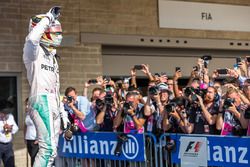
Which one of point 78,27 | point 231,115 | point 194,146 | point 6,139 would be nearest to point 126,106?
point 194,146

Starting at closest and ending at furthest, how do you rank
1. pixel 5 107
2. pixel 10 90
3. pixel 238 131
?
pixel 238 131
pixel 5 107
pixel 10 90

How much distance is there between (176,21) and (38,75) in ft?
28.6

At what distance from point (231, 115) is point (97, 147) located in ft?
6.89

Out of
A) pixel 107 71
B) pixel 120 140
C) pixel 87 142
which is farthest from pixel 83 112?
pixel 107 71

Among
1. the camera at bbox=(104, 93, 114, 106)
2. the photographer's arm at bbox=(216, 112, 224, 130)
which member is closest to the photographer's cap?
the camera at bbox=(104, 93, 114, 106)

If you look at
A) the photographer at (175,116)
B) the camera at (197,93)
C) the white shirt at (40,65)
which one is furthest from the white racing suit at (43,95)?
the camera at (197,93)

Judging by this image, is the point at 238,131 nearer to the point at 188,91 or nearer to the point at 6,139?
the point at 188,91

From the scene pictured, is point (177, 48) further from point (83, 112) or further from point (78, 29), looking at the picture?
point (83, 112)

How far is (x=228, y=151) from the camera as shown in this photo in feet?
19.0

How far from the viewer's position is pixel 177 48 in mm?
14141

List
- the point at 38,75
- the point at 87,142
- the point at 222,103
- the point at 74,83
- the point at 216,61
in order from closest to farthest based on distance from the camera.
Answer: the point at 38,75, the point at 222,103, the point at 87,142, the point at 74,83, the point at 216,61

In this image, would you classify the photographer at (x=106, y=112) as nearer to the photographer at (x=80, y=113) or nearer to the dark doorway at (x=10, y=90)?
the photographer at (x=80, y=113)

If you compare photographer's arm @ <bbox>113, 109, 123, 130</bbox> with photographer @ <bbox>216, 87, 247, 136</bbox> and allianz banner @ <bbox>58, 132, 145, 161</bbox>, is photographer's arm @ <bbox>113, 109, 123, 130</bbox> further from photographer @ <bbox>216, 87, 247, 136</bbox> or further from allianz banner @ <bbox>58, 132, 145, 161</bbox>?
photographer @ <bbox>216, 87, 247, 136</bbox>

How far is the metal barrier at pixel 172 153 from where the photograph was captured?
5672 mm
